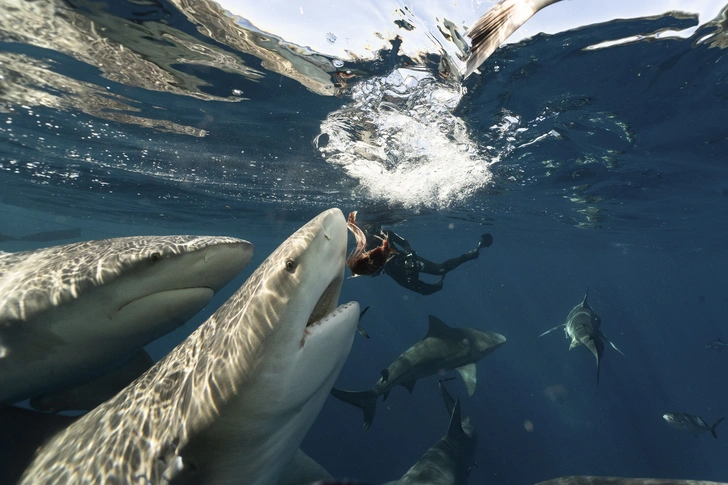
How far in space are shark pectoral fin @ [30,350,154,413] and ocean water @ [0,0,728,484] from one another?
5.67 metres

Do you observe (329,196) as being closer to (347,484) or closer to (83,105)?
(83,105)

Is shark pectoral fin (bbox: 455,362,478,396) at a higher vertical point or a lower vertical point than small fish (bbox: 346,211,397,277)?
lower

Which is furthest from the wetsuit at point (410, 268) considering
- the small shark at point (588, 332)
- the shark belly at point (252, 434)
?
the shark belly at point (252, 434)

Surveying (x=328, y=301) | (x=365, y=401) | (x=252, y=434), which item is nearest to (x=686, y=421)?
(x=365, y=401)

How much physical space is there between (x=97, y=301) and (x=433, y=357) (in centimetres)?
878

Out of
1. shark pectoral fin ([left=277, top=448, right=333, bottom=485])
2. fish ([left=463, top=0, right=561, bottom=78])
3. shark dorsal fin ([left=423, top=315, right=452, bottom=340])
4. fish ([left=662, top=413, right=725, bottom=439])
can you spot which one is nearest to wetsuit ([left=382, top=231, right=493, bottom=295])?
shark dorsal fin ([left=423, top=315, right=452, bottom=340])

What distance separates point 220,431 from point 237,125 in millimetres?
10265

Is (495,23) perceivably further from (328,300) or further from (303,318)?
(328,300)

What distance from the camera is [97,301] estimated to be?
2.90m

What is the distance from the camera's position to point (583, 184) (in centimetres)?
1600

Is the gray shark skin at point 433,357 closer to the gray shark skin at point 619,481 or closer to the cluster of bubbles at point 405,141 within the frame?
the cluster of bubbles at point 405,141

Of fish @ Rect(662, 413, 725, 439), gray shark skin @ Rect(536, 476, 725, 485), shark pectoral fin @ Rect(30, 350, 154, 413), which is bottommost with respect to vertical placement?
fish @ Rect(662, 413, 725, 439)

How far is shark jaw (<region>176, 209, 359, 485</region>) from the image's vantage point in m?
2.03

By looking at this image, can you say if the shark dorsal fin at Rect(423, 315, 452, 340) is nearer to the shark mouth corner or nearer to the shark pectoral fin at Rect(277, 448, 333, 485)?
the shark pectoral fin at Rect(277, 448, 333, 485)
